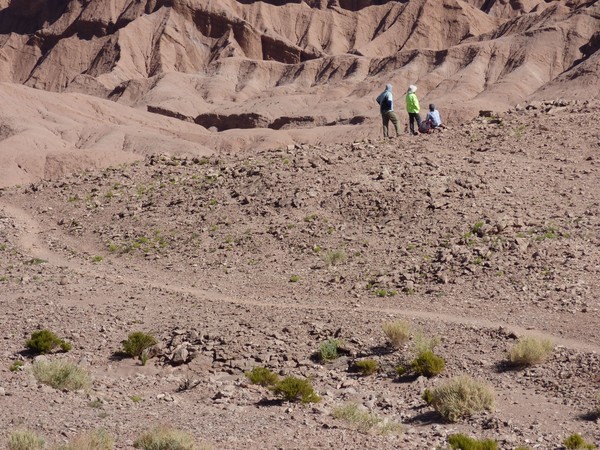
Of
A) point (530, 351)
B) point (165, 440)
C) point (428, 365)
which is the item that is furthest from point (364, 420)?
point (530, 351)

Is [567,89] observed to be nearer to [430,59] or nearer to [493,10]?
[430,59]

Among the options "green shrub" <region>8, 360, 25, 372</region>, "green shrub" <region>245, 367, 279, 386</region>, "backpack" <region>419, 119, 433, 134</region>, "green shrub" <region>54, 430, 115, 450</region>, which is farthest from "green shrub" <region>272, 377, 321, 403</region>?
"backpack" <region>419, 119, 433, 134</region>

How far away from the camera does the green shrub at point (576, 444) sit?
1085 centimetres

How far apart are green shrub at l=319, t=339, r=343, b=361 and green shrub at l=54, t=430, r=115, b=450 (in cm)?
487

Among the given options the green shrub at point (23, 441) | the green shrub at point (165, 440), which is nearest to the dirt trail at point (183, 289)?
the green shrub at point (165, 440)

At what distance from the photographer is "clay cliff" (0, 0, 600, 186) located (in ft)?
232

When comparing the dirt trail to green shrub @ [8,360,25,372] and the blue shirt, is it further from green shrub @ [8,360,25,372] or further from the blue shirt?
the blue shirt

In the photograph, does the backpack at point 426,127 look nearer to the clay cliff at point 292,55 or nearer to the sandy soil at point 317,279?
the sandy soil at point 317,279

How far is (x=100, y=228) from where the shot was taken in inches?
901

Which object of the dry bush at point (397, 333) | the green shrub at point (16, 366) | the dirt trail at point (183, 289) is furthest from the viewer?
the dirt trail at point (183, 289)

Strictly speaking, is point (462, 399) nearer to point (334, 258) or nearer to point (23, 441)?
point (23, 441)

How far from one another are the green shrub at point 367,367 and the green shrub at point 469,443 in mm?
3228

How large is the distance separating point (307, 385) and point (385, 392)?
1.39 meters

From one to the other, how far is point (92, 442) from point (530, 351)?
22.6 ft
